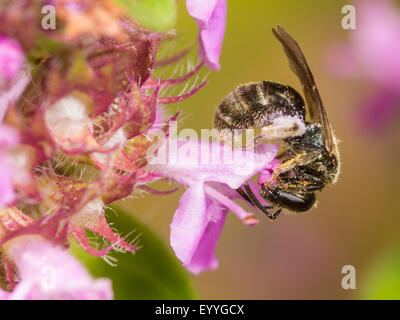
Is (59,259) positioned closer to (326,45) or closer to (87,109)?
(87,109)

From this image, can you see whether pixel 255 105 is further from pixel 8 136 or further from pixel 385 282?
pixel 385 282

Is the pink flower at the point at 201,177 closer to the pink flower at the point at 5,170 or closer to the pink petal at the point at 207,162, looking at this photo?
the pink petal at the point at 207,162

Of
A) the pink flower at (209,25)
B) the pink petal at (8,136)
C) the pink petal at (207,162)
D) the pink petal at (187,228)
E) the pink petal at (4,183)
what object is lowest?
the pink petal at (187,228)

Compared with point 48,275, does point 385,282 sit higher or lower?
lower

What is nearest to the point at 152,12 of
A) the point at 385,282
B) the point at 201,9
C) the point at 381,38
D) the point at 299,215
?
the point at 201,9

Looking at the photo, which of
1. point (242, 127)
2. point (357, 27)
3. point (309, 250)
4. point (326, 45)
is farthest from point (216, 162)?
point (326, 45)

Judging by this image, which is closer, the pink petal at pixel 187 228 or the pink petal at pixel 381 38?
the pink petal at pixel 187 228

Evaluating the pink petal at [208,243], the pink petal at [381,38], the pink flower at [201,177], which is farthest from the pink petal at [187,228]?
the pink petal at [381,38]
